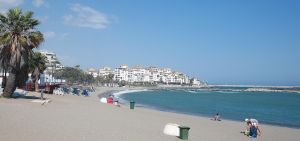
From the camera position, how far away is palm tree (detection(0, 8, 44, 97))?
87.5ft

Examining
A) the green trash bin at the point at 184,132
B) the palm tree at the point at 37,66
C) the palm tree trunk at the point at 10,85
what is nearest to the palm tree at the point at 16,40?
the palm tree trunk at the point at 10,85

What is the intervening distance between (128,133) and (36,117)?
543cm

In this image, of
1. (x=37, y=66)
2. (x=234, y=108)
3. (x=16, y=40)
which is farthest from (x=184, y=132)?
(x=234, y=108)

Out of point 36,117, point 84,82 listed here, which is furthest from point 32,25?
point 84,82

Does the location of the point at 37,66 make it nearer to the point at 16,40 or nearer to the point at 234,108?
the point at 16,40

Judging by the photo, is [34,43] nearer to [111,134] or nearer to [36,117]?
[36,117]

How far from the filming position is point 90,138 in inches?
550

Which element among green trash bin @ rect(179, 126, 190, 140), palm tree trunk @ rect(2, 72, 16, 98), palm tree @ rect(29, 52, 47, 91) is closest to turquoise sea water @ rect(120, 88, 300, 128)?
palm tree @ rect(29, 52, 47, 91)

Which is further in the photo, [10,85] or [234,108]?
[234,108]

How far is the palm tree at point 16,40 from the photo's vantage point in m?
26.7

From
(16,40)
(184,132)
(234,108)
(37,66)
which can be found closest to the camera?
(184,132)

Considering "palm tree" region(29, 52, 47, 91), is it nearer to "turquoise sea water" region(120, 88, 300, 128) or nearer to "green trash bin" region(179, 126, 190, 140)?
"turquoise sea water" region(120, 88, 300, 128)

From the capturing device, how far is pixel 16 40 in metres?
26.7

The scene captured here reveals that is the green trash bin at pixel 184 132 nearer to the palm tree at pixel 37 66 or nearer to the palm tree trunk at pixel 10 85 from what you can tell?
the palm tree trunk at pixel 10 85
